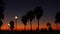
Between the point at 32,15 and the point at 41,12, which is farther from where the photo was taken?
the point at 32,15

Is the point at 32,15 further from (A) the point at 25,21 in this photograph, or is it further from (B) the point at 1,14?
(B) the point at 1,14

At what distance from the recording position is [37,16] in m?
67.3

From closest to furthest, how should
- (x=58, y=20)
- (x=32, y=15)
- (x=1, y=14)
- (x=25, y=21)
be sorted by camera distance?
(x=1, y=14) → (x=32, y=15) → (x=58, y=20) → (x=25, y=21)

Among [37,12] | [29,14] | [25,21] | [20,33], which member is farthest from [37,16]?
[20,33]

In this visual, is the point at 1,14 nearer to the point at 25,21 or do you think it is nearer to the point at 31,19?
the point at 31,19

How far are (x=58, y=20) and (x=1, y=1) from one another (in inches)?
1632

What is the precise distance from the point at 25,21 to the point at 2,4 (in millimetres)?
46581

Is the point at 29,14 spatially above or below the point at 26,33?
above

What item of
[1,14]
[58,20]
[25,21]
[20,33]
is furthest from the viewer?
[25,21]

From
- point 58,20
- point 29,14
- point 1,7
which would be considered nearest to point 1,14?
point 1,7

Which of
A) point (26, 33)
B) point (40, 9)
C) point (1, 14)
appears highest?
point (40, 9)

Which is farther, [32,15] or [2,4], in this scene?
[32,15]

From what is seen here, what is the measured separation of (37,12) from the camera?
6738 cm

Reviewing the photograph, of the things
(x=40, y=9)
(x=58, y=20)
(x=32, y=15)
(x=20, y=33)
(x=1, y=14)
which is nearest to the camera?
(x=20, y=33)
